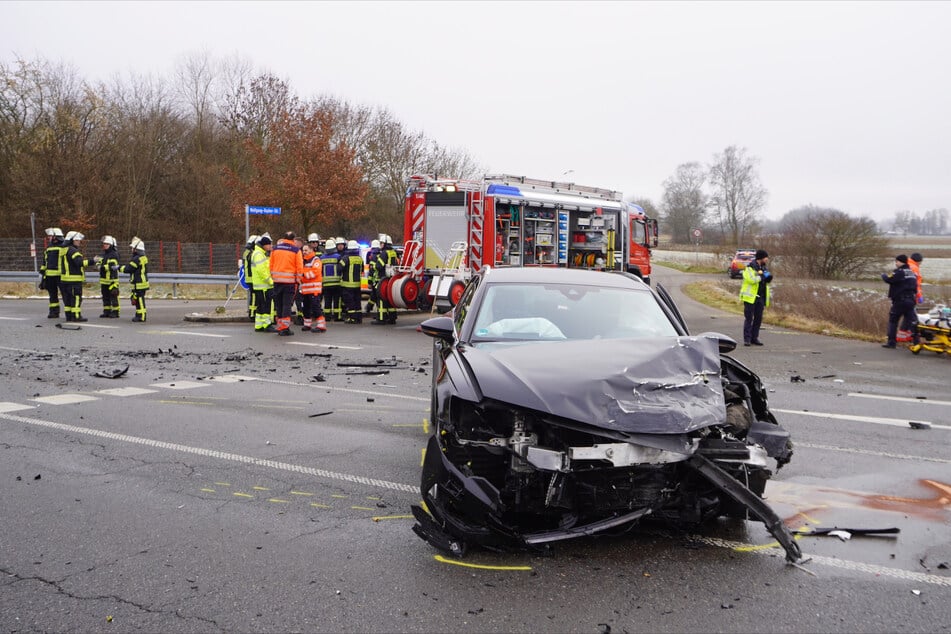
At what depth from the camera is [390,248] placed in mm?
18891

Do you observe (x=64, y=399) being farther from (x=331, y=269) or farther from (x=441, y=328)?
(x=331, y=269)

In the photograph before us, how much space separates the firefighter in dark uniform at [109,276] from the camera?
1722 centimetres

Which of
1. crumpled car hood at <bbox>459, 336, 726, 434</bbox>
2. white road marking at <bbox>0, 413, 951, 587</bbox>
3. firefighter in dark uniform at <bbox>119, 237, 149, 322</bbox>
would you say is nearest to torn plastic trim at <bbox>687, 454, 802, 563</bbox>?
crumpled car hood at <bbox>459, 336, 726, 434</bbox>

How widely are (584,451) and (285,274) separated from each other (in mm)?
12024

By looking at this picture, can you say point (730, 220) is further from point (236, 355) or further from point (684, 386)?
point (684, 386)

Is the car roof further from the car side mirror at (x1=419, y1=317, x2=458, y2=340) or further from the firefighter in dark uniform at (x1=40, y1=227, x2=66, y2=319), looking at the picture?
the firefighter in dark uniform at (x1=40, y1=227, x2=66, y2=319)

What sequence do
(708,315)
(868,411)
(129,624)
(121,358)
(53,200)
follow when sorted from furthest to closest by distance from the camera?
(53,200), (708,315), (121,358), (868,411), (129,624)

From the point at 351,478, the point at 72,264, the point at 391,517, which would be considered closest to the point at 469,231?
the point at 72,264

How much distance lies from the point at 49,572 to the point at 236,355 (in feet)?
27.8

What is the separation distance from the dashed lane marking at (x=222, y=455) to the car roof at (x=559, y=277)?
1882 millimetres

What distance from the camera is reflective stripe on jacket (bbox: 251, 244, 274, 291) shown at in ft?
50.2

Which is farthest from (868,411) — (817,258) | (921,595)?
(817,258)

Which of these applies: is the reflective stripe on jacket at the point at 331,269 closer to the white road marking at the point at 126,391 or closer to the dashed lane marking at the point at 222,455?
the white road marking at the point at 126,391

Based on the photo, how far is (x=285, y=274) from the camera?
1494 centimetres
